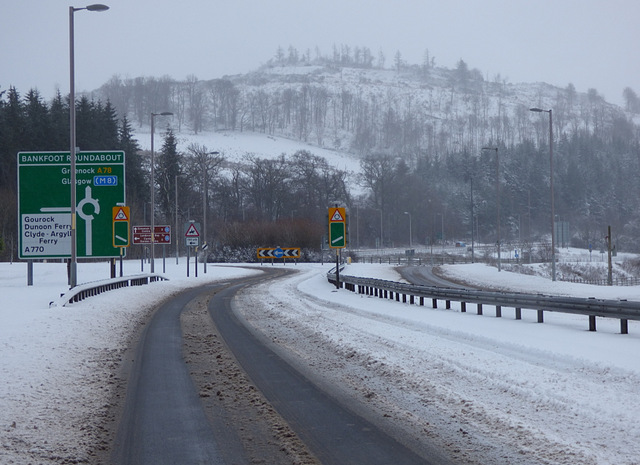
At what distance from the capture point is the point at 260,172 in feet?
379

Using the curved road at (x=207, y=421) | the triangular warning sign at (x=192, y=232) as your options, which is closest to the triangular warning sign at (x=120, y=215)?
the triangular warning sign at (x=192, y=232)

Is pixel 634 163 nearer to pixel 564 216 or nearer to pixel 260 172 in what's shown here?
pixel 564 216

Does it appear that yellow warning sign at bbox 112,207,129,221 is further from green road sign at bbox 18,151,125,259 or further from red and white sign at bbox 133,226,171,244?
red and white sign at bbox 133,226,171,244

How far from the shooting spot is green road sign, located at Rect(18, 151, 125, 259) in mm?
33594

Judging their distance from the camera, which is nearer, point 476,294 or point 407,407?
point 407,407

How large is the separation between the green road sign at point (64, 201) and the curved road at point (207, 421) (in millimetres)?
21464

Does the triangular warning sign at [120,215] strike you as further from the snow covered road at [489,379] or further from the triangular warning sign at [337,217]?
the snow covered road at [489,379]

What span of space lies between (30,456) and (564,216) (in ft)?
436

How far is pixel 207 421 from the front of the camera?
8492 mm

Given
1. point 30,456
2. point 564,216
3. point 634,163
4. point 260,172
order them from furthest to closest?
point 634,163 → point 564,216 → point 260,172 → point 30,456

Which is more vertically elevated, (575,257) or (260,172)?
(260,172)

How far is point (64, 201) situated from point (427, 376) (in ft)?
88.2

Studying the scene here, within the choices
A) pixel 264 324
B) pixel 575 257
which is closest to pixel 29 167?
pixel 264 324

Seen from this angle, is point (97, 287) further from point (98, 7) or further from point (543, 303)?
point (543, 303)
